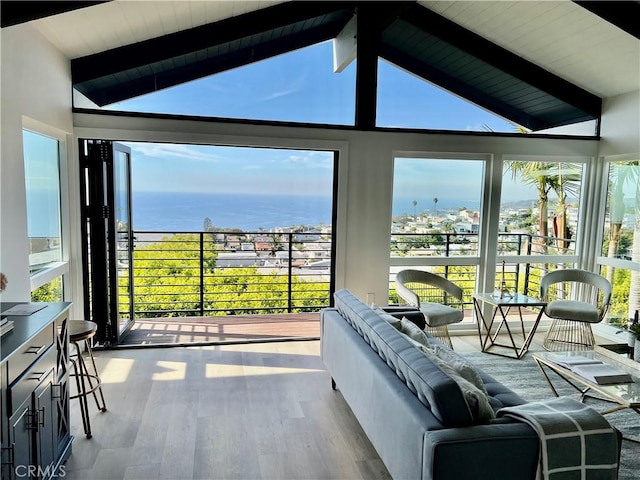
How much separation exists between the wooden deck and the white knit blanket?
3.27 metres

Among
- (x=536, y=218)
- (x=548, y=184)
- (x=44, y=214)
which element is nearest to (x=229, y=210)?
(x=44, y=214)

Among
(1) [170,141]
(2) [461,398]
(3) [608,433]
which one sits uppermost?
(1) [170,141]

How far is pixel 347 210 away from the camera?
A: 4820mm

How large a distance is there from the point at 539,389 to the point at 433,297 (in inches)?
62.3

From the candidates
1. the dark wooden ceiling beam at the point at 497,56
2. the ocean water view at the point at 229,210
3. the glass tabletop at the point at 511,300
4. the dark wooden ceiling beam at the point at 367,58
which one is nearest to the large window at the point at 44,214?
the ocean water view at the point at 229,210

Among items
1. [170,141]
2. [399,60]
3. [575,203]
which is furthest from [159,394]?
[575,203]

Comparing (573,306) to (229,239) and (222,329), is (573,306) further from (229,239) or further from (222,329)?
(229,239)

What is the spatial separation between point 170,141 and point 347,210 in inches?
73.1

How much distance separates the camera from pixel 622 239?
16.6ft

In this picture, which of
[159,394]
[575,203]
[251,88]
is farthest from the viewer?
[575,203]

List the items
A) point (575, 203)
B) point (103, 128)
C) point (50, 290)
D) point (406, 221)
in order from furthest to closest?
point (575, 203)
point (406, 221)
point (103, 128)
point (50, 290)

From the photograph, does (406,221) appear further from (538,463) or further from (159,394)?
(538,463)

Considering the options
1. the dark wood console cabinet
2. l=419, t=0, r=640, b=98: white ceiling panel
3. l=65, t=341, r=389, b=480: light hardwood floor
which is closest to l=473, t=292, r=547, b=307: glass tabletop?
l=65, t=341, r=389, b=480: light hardwood floor

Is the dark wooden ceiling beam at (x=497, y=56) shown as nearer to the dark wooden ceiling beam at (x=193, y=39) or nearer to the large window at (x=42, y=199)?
the dark wooden ceiling beam at (x=193, y=39)
